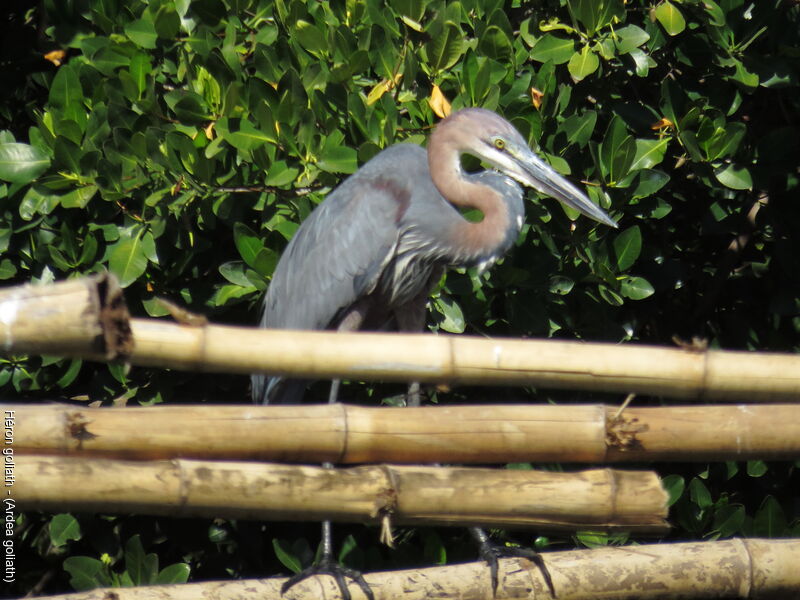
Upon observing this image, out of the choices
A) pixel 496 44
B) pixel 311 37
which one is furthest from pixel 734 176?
pixel 311 37

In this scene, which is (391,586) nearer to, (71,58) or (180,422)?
(180,422)

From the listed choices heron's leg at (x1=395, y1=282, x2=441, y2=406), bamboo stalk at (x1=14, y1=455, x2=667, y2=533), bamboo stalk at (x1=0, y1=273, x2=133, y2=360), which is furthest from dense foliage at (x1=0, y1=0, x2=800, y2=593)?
bamboo stalk at (x1=0, y1=273, x2=133, y2=360)

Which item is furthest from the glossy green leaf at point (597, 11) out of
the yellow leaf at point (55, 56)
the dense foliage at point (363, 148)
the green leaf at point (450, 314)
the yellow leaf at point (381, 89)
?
the yellow leaf at point (55, 56)

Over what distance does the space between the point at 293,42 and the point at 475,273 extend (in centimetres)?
84

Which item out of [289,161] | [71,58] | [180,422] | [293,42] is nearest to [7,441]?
[180,422]

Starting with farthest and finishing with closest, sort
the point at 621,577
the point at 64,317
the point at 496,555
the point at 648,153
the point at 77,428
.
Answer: the point at 648,153 < the point at 496,555 < the point at 621,577 < the point at 77,428 < the point at 64,317

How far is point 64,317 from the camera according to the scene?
5.03ft

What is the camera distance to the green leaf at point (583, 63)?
2871 millimetres

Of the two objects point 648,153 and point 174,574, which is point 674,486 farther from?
point 174,574

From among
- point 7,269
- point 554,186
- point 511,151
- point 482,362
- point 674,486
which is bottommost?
point 674,486

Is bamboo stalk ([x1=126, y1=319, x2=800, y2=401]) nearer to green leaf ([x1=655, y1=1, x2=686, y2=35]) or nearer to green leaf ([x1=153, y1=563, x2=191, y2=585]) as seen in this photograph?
green leaf ([x1=655, y1=1, x2=686, y2=35])

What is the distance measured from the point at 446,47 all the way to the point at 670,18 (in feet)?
2.08

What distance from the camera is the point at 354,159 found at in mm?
2893

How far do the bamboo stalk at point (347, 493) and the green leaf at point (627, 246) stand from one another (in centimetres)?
110
